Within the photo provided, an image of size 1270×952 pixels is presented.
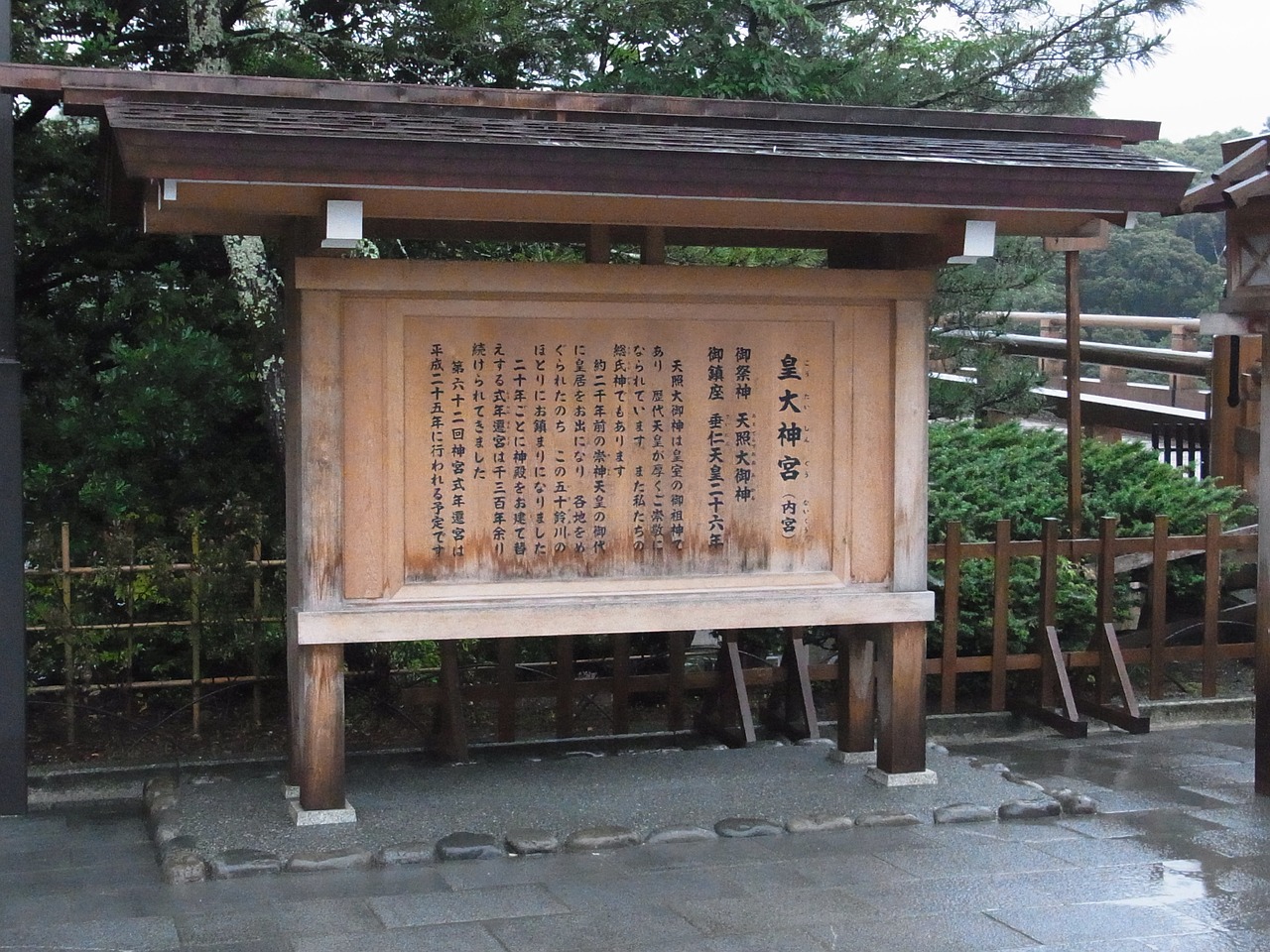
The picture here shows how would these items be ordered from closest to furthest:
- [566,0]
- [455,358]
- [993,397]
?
[455,358], [566,0], [993,397]

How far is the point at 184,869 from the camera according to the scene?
18.7 feet

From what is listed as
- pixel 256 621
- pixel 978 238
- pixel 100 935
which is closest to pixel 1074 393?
pixel 978 238

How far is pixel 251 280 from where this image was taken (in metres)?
8.84

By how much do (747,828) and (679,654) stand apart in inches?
77.3

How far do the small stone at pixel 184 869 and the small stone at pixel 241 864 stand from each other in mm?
39

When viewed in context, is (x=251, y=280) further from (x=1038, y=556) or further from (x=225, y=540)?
(x=1038, y=556)

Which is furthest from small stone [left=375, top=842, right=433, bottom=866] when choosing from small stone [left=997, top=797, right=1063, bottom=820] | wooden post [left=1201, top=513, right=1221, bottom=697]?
wooden post [left=1201, top=513, right=1221, bottom=697]

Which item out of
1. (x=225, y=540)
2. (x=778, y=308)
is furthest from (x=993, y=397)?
(x=225, y=540)

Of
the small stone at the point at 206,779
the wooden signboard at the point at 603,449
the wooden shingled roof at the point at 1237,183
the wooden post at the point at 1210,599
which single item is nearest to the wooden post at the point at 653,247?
the wooden signboard at the point at 603,449

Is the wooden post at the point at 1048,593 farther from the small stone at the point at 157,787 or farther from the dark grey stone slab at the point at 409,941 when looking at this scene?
the small stone at the point at 157,787

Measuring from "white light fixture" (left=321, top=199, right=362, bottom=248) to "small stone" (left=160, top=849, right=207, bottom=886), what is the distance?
8.98 ft

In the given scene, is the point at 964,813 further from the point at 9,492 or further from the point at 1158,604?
the point at 9,492

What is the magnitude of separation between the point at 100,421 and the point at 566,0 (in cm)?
460

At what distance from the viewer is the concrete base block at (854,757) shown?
747cm
